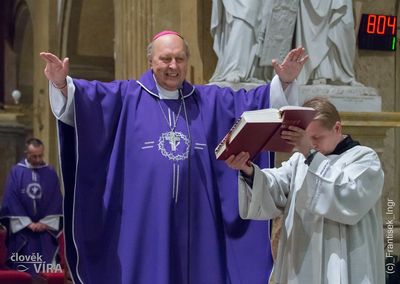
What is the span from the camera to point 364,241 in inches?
134

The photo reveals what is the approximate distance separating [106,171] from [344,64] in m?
3.11

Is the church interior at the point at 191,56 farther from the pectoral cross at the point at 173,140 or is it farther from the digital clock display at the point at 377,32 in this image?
the pectoral cross at the point at 173,140

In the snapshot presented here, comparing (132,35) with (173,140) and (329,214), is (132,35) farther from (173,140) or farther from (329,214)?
(329,214)

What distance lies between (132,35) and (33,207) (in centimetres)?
247

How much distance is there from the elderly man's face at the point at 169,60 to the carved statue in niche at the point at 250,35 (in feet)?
7.16

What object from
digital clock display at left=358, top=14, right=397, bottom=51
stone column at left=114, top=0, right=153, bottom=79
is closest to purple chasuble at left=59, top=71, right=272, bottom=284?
stone column at left=114, top=0, right=153, bottom=79

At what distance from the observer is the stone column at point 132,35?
24.4 feet

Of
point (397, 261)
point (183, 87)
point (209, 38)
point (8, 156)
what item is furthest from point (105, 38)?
point (183, 87)

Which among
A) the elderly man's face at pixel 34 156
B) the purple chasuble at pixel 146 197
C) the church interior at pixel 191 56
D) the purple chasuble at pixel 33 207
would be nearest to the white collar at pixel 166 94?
the purple chasuble at pixel 146 197

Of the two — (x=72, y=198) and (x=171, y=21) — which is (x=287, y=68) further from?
(x=171, y=21)

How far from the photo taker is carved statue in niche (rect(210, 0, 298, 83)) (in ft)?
20.2

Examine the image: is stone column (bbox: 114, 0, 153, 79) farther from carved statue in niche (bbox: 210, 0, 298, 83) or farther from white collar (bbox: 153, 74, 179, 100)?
white collar (bbox: 153, 74, 179, 100)

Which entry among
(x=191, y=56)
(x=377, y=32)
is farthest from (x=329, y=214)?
(x=377, y=32)

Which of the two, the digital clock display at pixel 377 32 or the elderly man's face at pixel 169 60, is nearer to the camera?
the elderly man's face at pixel 169 60
